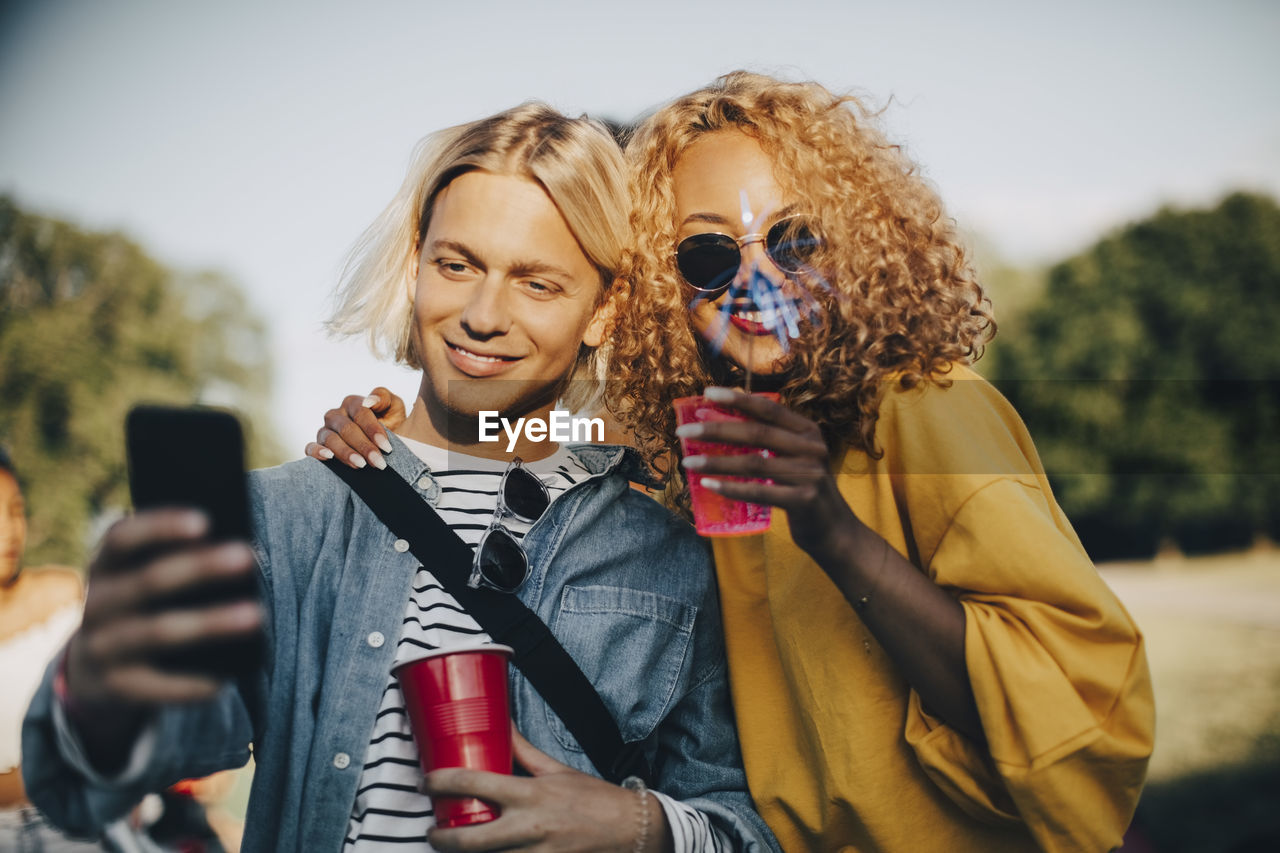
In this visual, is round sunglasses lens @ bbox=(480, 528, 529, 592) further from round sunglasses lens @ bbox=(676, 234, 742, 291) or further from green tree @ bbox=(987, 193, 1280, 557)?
green tree @ bbox=(987, 193, 1280, 557)

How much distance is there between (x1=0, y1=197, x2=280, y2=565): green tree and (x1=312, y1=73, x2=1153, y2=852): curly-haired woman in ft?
77.1

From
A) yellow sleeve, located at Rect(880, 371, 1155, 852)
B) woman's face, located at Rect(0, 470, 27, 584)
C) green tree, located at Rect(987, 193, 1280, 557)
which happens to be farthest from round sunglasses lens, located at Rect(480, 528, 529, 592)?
green tree, located at Rect(987, 193, 1280, 557)

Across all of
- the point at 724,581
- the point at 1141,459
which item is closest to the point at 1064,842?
the point at 724,581

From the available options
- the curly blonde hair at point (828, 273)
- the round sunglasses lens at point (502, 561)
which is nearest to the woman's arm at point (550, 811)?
the round sunglasses lens at point (502, 561)

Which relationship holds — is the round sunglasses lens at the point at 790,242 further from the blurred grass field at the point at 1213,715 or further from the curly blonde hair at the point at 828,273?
the blurred grass field at the point at 1213,715

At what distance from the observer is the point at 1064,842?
1.77 meters

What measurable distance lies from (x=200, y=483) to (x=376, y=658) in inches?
30.4

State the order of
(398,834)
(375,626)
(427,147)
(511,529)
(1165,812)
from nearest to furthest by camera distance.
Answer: (398,834) → (375,626) → (511,529) → (427,147) → (1165,812)

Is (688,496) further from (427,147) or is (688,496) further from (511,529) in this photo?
(427,147)

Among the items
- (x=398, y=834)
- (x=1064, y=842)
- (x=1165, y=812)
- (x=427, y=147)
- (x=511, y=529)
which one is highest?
(x=427, y=147)

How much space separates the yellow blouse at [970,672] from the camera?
1724 millimetres

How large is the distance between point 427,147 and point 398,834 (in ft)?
6.02

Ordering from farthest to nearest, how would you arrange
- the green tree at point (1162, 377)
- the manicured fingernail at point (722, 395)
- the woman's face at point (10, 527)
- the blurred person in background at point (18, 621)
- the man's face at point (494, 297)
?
the green tree at point (1162, 377) → the woman's face at point (10, 527) → the blurred person in background at point (18, 621) → the man's face at point (494, 297) → the manicured fingernail at point (722, 395)

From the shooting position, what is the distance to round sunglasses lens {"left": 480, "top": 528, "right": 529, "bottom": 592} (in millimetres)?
2080
